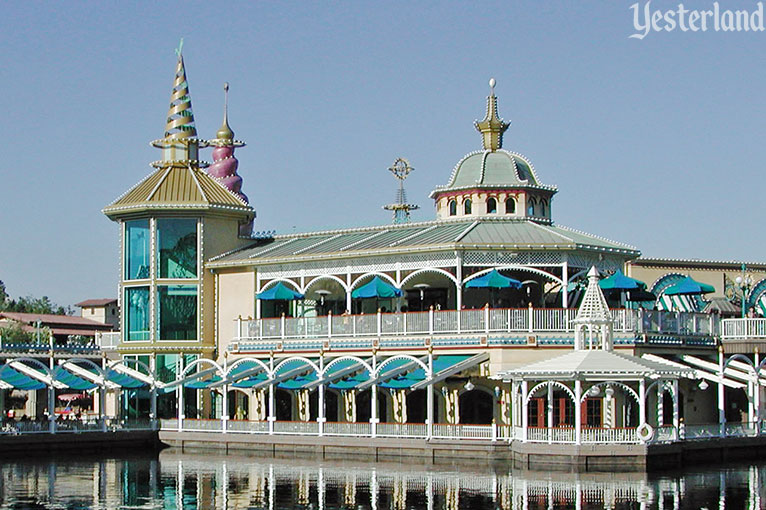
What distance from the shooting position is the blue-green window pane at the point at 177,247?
59719mm

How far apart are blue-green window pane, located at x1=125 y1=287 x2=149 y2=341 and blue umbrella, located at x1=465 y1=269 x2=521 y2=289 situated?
48.4ft

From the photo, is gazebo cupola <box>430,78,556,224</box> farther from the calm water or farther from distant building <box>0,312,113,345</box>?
distant building <box>0,312,113,345</box>

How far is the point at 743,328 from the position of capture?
5306cm

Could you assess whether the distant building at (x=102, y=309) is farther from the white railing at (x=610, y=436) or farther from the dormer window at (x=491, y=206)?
the white railing at (x=610, y=436)

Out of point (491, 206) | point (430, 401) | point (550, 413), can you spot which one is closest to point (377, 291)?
point (430, 401)

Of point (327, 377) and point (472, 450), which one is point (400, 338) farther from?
point (472, 450)

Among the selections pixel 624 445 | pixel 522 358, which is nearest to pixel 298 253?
pixel 522 358

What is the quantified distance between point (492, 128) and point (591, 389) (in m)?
17.0

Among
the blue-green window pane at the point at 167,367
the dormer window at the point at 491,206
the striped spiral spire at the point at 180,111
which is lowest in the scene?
the blue-green window pane at the point at 167,367

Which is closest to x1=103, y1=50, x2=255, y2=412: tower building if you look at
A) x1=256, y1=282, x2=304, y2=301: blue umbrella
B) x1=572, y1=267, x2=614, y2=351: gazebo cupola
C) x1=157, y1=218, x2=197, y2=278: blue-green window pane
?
x1=157, y1=218, x2=197, y2=278: blue-green window pane

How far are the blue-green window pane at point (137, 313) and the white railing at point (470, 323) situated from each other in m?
4.82

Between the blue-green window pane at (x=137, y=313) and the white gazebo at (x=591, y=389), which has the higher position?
the blue-green window pane at (x=137, y=313)

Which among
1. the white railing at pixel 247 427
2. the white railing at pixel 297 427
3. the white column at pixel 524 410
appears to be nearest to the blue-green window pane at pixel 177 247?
the white railing at pixel 247 427

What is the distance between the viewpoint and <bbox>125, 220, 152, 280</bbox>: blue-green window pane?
196ft
